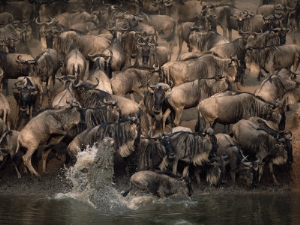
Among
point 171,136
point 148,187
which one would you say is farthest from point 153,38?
point 148,187

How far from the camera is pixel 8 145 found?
723 inches

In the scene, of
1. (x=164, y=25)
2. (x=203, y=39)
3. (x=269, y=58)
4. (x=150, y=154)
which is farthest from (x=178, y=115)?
(x=164, y=25)

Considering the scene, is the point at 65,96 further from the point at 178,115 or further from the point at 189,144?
the point at 189,144

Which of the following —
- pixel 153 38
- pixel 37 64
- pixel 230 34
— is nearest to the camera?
pixel 37 64

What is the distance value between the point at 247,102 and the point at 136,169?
122 inches

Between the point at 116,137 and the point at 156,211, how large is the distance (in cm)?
242

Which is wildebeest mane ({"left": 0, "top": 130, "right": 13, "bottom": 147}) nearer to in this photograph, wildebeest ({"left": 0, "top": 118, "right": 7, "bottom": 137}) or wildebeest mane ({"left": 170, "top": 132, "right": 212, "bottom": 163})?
wildebeest ({"left": 0, "top": 118, "right": 7, "bottom": 137})

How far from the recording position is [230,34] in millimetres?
28797

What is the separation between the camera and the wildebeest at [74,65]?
2245 cm

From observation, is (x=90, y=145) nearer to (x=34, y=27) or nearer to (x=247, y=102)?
(x=247, y=102)

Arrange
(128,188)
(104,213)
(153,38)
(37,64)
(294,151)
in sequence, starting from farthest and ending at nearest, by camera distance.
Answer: (153,38) → (37,64) → (294,151) → (128,188) → (104,213)

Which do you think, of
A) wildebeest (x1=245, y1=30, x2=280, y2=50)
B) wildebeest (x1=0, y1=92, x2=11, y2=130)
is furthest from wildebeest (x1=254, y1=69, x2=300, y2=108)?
wildebeest (x1=0, y1=92, x2=11, y2=130)

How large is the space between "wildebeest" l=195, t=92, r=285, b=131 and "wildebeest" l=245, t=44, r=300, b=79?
359cm

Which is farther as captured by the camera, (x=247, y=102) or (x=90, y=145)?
(x=247, y=102)
